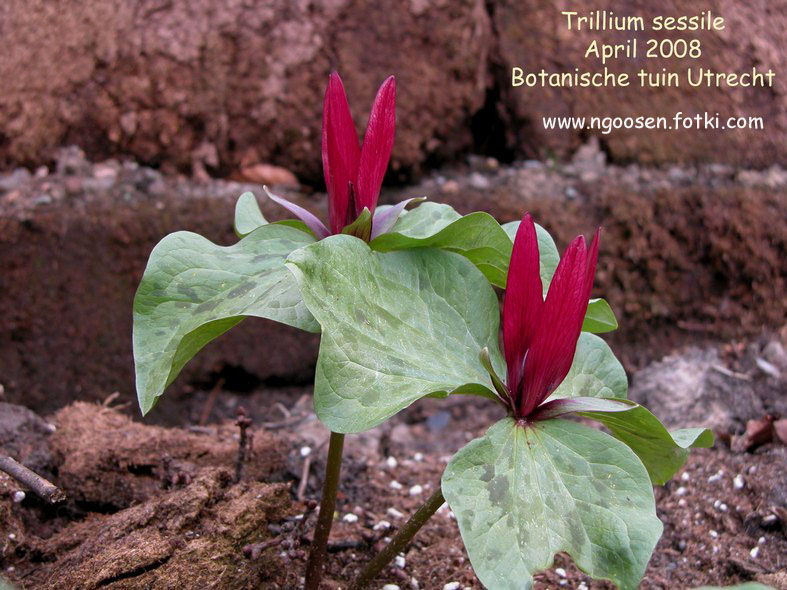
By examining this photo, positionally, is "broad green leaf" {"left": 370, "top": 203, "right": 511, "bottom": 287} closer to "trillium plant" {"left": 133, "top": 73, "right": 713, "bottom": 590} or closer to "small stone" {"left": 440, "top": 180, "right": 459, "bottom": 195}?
"trillium plant" {"left": 133, "top": 73, "right": 713, "bottom": 590}

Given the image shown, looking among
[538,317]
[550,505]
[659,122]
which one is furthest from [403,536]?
[659,122]

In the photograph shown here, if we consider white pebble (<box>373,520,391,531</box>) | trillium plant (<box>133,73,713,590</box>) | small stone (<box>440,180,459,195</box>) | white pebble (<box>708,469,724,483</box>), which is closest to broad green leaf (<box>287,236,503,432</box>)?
trillium plant (<box>133,73,713,590</box>)

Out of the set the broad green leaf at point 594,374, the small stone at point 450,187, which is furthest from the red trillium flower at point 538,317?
the small stone at point 450,187

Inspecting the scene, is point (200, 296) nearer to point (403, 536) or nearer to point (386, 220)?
point (386, 220)

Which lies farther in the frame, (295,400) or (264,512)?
(295,400)

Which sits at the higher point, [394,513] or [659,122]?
[659,122]

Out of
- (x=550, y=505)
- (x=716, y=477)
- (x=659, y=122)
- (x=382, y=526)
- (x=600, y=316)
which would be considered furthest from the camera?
(x=659, y=122)

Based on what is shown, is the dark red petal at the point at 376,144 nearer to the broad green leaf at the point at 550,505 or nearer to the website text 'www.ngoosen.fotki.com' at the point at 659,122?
the broad green leaf at the point at 550,505

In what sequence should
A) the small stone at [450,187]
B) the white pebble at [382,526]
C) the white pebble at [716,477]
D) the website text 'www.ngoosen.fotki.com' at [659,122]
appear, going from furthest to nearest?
1. the website text 'www.ngoosen.fotki.com' at [659,122]
2. the small stone at [450,187]
3. the white pebble at [716,477]
4. the white pebble at [382,526]
